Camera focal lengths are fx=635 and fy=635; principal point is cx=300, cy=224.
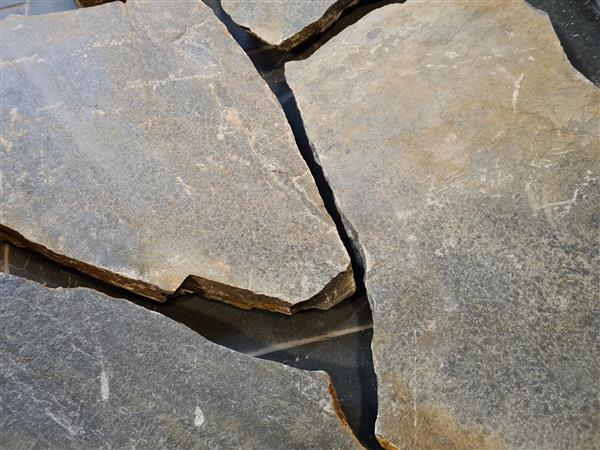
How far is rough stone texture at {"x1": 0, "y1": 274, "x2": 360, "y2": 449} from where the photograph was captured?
4.04ft

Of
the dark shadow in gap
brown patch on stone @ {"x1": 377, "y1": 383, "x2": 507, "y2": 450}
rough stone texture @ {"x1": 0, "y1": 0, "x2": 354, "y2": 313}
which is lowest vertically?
the dark shadow in gap

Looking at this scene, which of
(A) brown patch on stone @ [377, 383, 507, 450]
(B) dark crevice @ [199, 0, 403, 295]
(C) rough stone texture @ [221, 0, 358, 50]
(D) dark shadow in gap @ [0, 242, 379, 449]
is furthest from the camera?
(C) rough stone texture @ [221, 0, 358, 50]

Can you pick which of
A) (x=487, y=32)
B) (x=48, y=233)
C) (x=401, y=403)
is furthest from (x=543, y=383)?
(x=48, y=233)

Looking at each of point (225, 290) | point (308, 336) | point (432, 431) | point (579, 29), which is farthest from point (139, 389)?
point (579, 29)

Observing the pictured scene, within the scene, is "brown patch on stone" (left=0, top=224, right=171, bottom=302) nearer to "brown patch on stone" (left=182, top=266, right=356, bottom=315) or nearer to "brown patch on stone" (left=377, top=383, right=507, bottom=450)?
"brown patch on stone" (left=182, top=266, right=356, bottom=315)

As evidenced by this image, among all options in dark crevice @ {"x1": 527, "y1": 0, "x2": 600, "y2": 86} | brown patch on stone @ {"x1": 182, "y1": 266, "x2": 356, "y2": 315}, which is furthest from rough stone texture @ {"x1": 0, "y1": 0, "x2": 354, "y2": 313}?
dark crevice @ {"x1": 527, "y1": 0, "x2": 600, "y2": 86}

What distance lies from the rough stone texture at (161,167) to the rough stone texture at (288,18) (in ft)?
0.43

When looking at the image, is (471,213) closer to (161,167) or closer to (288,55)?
(161,167)

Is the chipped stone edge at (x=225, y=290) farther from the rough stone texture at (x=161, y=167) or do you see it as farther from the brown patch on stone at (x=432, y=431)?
the brown patch on stone at (x=432, y=431)

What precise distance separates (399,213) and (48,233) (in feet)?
2.93

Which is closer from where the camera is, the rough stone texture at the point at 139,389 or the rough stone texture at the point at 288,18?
the rough stone texture at the point at 139,389

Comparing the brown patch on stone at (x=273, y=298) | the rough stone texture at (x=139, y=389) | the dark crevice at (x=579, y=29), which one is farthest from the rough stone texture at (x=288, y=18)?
the rough stone texture at (x=139, y=389)

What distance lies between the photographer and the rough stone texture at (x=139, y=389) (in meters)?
1.23

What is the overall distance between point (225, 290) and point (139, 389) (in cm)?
33
